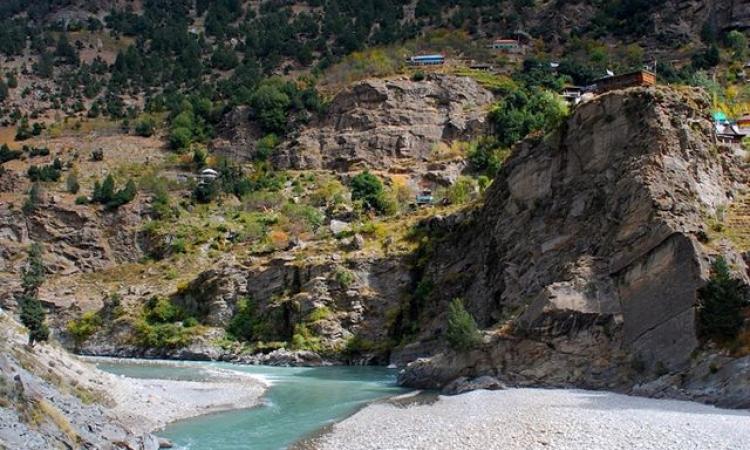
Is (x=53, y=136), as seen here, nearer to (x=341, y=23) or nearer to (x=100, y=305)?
(x=100, y=305)

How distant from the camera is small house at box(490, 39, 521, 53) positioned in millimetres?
114562

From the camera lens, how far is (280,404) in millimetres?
39031

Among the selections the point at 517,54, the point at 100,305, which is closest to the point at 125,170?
the point at 100,305

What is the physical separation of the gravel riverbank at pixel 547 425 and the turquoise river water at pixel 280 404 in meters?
2.41

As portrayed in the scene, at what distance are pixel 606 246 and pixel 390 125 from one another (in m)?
56.4

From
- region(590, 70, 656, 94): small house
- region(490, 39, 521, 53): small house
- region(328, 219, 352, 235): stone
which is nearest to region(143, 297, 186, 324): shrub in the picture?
region(328, 219, 352, 235): stone

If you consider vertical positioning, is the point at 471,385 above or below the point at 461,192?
below

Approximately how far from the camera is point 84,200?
285 ft

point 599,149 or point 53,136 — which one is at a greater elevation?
point 53,136

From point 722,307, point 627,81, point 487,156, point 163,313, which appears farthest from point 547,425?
point 487,156

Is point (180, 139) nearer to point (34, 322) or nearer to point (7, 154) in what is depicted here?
point (7, 154)

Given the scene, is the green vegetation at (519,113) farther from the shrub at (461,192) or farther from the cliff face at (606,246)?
the cliff face at (606,246)

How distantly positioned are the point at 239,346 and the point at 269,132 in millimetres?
45670

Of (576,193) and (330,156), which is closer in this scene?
(576,193)
